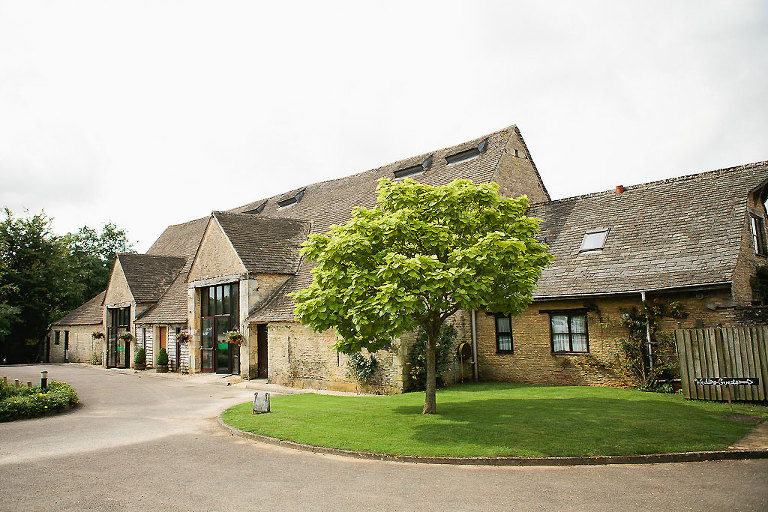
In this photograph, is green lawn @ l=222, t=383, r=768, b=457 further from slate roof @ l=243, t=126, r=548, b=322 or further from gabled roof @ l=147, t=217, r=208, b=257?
gabled roof @ l=147, t=217, r=208, b=257

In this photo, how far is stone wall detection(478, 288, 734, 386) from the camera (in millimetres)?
15367

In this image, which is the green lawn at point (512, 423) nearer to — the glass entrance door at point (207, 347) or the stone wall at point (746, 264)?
the stone wall at point (746, 264)

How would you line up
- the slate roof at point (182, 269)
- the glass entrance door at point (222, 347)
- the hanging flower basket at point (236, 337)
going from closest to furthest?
the hanging flower basket at point (236, 337) < the glass entrance door at point (222, 347) < the slate roof at point (182, 269)

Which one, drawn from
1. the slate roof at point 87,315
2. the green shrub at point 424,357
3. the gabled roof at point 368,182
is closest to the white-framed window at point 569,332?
the green shrub at point 424,357

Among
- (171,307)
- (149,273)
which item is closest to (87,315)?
(149,273)

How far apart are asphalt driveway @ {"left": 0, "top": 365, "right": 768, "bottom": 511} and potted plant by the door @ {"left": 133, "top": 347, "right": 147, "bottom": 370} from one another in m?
21.3

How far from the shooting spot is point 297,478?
873cm

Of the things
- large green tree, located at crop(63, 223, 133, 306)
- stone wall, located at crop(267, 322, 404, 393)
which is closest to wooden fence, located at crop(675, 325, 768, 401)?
stone wall, located at crop(267, 322, 404, 393)

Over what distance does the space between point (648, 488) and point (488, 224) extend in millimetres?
6788

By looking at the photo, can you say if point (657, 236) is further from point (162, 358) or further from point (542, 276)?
point (162, 358)

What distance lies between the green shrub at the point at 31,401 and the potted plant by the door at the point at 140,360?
1461 centimetres

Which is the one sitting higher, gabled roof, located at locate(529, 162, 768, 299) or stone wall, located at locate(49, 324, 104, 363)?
gabled roof, located at locate(529, 162, 768, 299)

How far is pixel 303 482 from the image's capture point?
27.8ft

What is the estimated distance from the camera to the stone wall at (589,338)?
50.4 feet
